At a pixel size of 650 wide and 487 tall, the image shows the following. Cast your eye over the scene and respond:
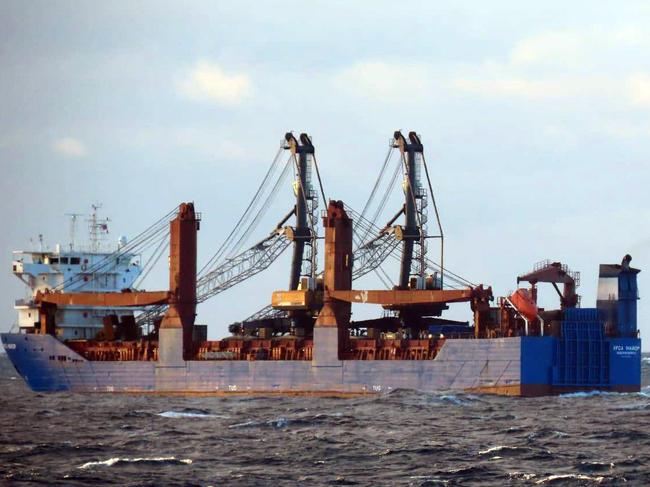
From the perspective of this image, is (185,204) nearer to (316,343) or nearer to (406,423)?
(316,343)

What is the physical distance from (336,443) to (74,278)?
51.2 m

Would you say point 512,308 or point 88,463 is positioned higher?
point 512,308

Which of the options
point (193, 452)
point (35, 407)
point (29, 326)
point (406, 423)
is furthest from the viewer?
point (29, 326)

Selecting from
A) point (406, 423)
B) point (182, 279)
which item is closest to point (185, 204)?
point (182, 279)

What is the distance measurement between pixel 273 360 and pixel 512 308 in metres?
14.8

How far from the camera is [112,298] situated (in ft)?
288

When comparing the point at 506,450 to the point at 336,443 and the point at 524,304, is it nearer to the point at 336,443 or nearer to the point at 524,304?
the point at 336,443

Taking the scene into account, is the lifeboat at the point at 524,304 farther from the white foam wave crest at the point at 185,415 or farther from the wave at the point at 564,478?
the wave at the point at 564,478

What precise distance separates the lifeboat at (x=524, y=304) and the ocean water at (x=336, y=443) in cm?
599

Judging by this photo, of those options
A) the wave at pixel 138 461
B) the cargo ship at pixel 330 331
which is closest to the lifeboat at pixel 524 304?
the cargo ship at pixel 330 331

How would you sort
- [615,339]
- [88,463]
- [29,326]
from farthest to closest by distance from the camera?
[29,326]
[615,339]
[88,463]

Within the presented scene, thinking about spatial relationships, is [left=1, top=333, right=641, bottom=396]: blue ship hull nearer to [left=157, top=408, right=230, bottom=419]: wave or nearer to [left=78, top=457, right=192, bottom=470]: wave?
[left=157, top=408, right=230, bottom=419]: wave

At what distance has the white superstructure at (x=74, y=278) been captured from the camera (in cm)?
9731

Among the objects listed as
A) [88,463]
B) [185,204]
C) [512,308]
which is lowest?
A: [88,463]
